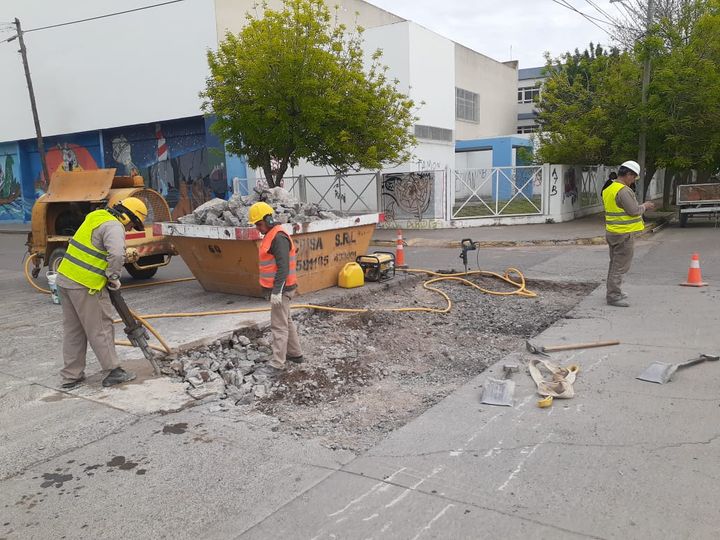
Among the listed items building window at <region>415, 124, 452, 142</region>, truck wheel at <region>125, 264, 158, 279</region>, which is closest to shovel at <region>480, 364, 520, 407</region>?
truck wheel at <region>125, 264, 158, 279</region>

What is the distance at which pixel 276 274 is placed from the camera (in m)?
5.80

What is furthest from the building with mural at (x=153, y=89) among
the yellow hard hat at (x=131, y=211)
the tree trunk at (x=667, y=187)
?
the yellow hard hat at (x=131, y=211)

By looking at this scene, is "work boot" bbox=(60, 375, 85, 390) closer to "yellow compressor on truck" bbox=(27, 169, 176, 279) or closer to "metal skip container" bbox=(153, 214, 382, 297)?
"metal skip container" bbox=(153, 214, 382, 297)

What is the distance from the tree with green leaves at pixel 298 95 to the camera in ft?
47.9

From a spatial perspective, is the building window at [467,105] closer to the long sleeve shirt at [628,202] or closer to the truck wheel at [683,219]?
the truck wheel at [683,219]

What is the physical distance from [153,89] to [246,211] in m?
19.0

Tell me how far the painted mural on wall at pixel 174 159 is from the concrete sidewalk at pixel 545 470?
855 inches

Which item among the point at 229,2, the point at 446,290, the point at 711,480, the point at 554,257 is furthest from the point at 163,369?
the point at 229,2

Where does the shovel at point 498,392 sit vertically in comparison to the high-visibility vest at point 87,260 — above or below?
below

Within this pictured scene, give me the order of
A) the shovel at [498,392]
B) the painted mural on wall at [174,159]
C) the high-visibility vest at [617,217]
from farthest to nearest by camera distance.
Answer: the painted mural on wall at [174,159] < the high-visibility vest at [617,217] < the shovel at [498,392]

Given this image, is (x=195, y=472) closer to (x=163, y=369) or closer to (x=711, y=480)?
(x=163, y=369)

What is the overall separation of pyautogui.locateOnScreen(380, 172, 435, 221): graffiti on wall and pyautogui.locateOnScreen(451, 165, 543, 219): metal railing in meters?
0.99

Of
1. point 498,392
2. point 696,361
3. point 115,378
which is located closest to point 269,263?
point 115,378

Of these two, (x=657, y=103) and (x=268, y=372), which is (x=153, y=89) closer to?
(x=657, y=103)
